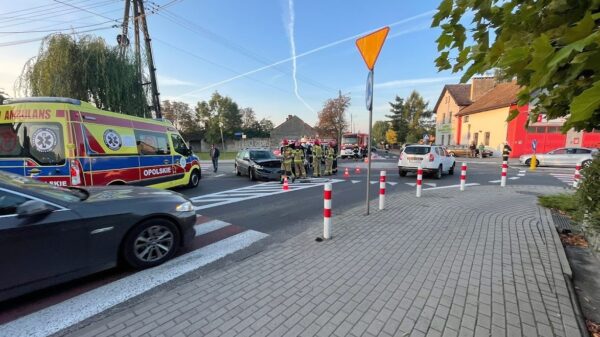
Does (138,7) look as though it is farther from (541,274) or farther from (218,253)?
(541,274)

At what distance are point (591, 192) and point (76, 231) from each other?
716 cm

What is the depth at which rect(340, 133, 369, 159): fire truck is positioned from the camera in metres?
26.7

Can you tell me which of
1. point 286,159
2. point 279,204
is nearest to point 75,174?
point 279,204

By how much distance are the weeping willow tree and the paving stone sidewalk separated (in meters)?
16.4

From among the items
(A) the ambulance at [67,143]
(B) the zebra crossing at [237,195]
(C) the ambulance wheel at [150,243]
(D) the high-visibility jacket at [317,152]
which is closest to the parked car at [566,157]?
(D) the high-visibility jacket at [317,152]

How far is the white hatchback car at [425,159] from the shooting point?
12.1 meters

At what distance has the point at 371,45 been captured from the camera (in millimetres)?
5207

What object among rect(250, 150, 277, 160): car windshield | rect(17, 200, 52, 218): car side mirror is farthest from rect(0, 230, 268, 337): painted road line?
rect(250, 150, 277, 160): car windshield

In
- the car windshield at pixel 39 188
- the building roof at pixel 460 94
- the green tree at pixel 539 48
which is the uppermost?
the building roof at pixel 460 94

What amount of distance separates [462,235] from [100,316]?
5.25 metres

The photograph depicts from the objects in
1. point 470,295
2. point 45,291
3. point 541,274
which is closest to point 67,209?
point 45,291

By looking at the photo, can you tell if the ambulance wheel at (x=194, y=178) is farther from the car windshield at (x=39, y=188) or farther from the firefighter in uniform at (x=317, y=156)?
the car windshield at (x=39, y=188)

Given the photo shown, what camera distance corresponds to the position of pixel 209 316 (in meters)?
2.57

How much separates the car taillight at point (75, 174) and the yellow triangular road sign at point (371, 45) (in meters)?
6.71
